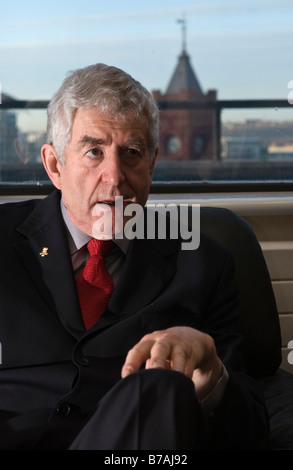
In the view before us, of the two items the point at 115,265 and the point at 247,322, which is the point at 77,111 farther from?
the point at 247,322

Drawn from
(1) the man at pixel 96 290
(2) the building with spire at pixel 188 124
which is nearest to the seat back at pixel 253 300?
(1) the man at pixel 96 290

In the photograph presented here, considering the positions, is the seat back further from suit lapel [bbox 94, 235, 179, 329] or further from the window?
the window

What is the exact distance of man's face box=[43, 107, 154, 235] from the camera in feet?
5.00

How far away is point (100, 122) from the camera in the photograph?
152 cm

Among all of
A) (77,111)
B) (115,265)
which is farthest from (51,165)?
(115,265)

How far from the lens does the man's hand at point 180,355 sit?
1.12 metres

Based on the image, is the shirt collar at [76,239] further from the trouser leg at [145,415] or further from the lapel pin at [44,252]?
the trouser leg at [145,415]

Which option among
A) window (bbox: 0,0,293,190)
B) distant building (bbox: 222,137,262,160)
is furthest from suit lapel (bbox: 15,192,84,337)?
distant building (bbox: 222,137,262,160)

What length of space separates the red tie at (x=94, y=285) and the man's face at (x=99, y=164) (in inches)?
2.1

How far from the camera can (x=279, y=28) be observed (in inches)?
95.7

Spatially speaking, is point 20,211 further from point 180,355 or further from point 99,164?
point 180,355

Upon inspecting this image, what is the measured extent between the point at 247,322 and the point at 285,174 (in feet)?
3.04

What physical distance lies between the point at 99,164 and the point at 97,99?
5.8 inches
